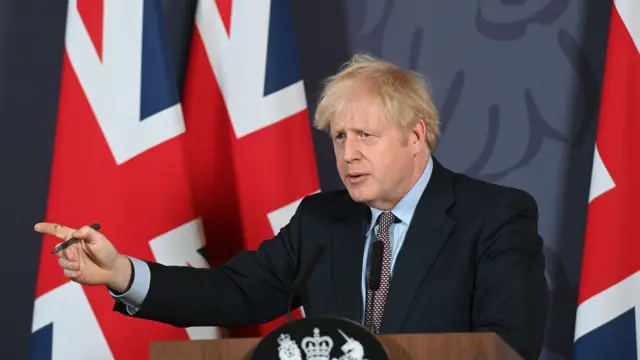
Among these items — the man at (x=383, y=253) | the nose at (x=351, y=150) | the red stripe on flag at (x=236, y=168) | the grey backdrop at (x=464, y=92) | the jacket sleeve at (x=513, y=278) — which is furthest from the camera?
the grey backdrop at (x=464, y=92)

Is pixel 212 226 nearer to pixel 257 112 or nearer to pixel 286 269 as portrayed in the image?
pixel 257 112

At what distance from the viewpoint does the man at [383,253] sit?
2408 millimetres

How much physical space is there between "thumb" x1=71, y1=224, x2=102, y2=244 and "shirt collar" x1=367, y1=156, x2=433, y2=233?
0.67 metres

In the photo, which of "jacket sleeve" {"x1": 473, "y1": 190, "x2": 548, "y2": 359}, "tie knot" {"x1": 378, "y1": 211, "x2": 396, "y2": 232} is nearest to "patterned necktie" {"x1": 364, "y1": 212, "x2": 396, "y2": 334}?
"tie knot" {"x1": 378, "y1": 211, "x2": 396, "y2": 232}

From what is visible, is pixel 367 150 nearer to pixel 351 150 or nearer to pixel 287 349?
pixel 351 150

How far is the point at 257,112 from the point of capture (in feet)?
10.8

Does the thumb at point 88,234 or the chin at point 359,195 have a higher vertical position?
the thumb at point 88,234

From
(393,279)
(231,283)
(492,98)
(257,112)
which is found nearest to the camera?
(393,279)

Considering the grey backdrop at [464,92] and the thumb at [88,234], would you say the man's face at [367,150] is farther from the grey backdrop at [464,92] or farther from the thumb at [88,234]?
the grey backdrop at [464,92]

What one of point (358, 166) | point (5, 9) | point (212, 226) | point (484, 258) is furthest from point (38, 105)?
point (484, 258)

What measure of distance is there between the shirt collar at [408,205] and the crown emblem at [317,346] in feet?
3.06

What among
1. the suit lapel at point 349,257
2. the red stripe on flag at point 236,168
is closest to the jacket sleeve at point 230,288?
the suit lapel at point 349,257

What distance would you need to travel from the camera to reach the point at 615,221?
10.1 ft

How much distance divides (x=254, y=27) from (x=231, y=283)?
955mm
